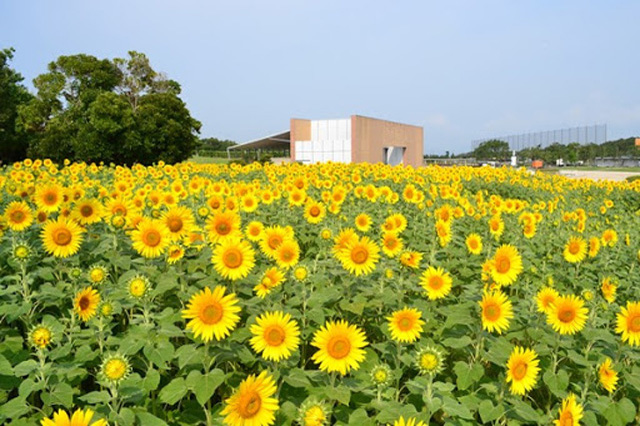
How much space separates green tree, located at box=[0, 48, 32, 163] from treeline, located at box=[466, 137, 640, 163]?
7936cm

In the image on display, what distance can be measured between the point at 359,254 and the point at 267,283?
0.68 meters

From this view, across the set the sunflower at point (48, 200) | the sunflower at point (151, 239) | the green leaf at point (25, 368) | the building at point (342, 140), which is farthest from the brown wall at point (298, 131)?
the green leaf at point (25, 368)

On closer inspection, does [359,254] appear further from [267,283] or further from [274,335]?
[274,335]

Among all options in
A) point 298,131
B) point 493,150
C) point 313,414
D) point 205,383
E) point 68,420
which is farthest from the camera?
point 493,150

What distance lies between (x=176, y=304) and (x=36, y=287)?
43.3 inches

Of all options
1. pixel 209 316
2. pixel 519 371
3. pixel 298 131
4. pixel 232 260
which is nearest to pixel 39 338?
pixel 209 316

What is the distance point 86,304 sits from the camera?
7.80 feet

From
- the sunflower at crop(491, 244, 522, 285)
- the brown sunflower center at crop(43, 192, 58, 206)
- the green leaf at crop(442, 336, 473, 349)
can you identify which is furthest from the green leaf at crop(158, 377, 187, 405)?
the brown sunflower center at crop(43, 192, 58, 206)

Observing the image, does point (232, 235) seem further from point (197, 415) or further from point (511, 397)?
point (511, 397)

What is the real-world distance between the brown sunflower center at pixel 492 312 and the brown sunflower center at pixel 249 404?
1338mm

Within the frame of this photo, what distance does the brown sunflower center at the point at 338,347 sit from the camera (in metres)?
1.97

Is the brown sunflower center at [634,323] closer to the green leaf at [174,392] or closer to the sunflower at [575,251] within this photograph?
the sunflower at [575,251]

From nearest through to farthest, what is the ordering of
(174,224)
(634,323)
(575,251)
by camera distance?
(634,323)
(174,224)
(575,251)

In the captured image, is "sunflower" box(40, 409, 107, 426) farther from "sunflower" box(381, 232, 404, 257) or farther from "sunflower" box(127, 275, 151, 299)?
"sunflower" box(381, 232, 404, 257)
